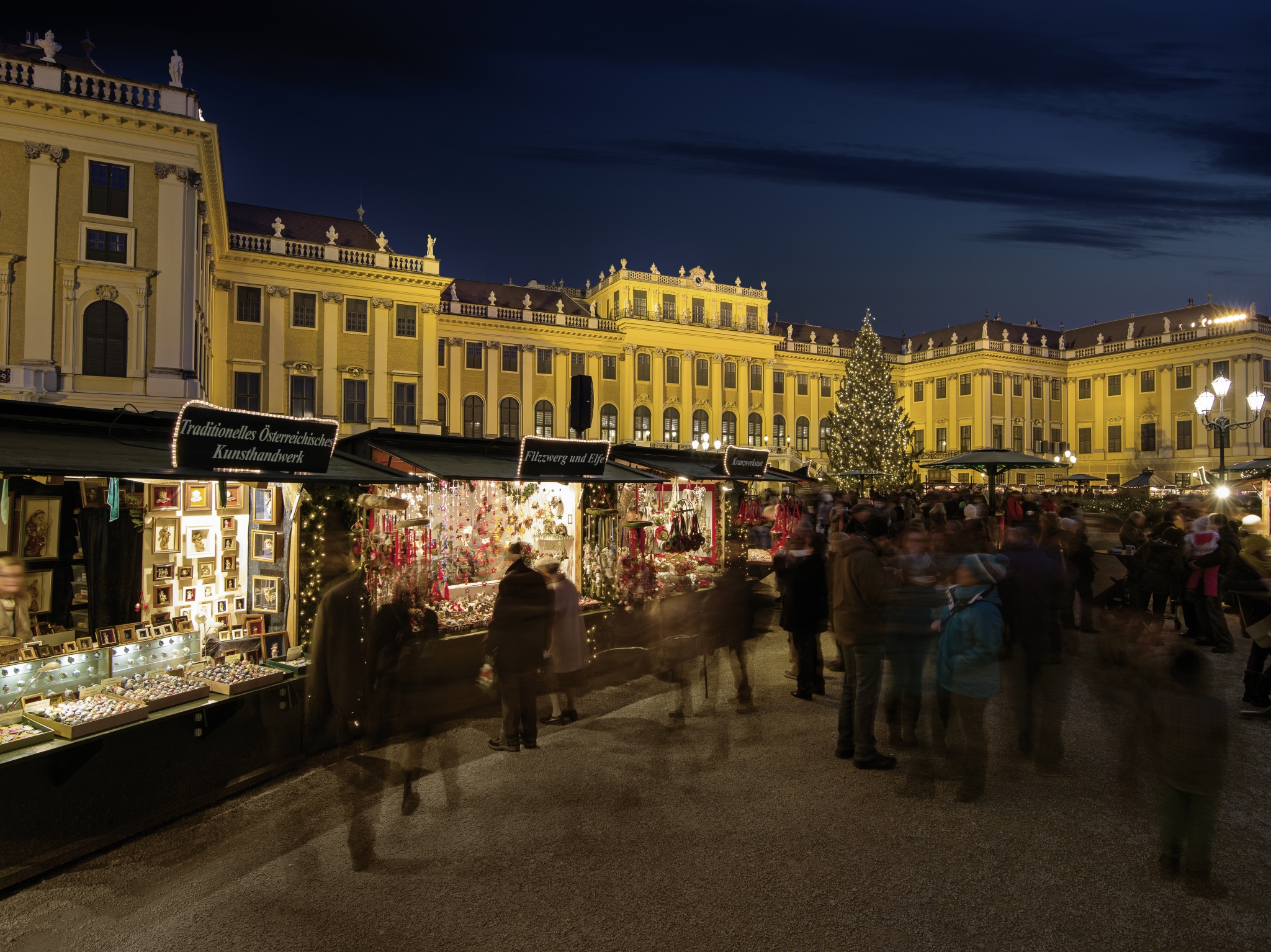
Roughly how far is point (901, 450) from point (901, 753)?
108 ft

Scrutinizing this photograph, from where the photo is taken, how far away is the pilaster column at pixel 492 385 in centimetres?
4519

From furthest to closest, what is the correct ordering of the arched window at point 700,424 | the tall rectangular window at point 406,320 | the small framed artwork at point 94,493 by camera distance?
the arched window at point 700,424
the tall rectangular window at point 406,320
the small framed artwork at point 94,493

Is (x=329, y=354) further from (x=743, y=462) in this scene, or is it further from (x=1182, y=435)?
(x=1182, y=435)

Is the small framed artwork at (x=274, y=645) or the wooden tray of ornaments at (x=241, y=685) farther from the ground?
the small framed artwork at (x=274, y=645)

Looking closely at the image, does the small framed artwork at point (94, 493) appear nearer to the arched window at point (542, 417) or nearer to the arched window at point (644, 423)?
the arched window at point (542, 417)

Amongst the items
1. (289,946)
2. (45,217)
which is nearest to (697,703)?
(289,946)

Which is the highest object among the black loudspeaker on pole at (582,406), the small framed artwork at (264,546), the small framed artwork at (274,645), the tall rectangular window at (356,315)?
the tall rectangular window at (356,315)

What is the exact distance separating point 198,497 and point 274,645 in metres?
1.76

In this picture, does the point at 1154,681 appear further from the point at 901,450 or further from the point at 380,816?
the point at 901,450

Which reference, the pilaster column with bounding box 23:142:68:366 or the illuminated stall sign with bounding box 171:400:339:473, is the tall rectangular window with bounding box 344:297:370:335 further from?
the illuminated stall sign with bounding box 171:400:339:473

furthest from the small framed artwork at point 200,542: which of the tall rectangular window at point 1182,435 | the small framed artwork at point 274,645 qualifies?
the tall rectangular window at point 1182,435

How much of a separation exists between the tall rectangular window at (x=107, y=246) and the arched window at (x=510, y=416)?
23.2m

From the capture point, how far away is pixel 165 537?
761cm

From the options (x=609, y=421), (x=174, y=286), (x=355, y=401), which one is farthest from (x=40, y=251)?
(x=609, y=421)
